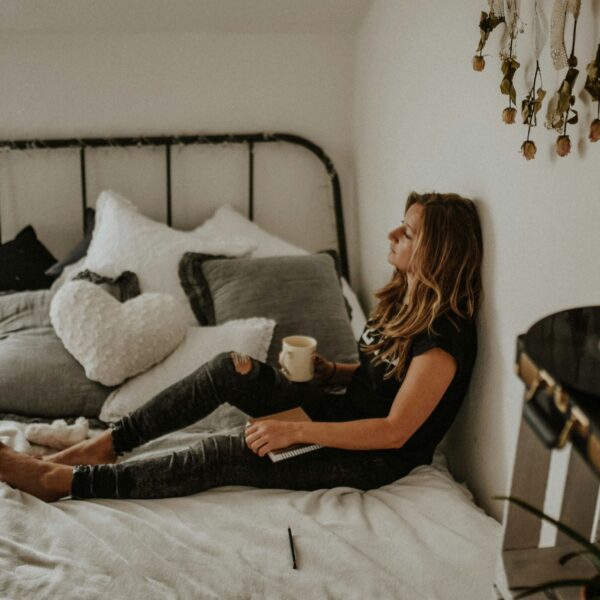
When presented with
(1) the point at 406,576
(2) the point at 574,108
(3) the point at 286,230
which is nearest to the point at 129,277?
(3) the point at 286,230

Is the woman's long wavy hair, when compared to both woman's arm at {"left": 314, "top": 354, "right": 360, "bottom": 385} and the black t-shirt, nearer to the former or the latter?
the black t-shirt

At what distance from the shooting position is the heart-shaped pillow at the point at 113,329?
1.82 metres

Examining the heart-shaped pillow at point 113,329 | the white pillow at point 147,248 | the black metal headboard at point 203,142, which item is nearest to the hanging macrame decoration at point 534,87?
the heart-shaped pillow at point 113,329

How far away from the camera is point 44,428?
169 cm

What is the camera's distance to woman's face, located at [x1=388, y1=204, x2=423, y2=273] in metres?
1.55

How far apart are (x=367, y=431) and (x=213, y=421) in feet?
1.58

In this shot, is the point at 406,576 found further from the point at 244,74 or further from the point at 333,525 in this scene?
the point at 244,74

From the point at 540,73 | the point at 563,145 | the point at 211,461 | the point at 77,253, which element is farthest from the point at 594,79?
the point at 77,253

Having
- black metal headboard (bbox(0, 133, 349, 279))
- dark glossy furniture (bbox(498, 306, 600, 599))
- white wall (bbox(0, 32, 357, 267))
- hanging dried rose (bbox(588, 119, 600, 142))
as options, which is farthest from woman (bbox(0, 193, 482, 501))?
white wall (bbox(0, 32, 357, 267))

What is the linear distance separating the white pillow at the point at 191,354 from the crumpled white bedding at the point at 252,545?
1.32ft

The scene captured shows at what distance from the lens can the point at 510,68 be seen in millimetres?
1227

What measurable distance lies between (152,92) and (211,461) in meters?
1.61

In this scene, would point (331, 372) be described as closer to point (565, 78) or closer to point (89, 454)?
point (89, 454)

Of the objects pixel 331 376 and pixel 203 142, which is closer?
pixel 331 376
